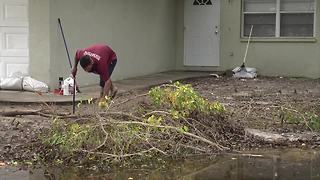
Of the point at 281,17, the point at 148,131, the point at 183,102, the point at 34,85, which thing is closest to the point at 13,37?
the point at 34,85

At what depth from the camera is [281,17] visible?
16.8 metres

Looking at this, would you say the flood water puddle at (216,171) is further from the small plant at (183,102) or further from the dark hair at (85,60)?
the dark hair at (85,60)

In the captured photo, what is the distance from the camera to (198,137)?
274 inches

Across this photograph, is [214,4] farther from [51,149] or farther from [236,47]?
[51,149]

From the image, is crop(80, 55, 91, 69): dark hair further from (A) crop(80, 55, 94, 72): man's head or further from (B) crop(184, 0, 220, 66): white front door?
(B) crop(184, 0, 220, 66): white front door

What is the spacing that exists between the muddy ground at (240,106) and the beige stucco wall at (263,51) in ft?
2.14

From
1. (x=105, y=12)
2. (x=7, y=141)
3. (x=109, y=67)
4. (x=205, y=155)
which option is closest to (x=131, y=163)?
(x=205, y=155)

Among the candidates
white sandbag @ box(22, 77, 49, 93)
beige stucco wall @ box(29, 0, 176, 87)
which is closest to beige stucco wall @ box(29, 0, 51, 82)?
beige stucco wall @ box(29, 0, 176, 87)

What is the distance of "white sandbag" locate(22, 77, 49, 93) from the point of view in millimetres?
11546

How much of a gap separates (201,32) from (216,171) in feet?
38.5

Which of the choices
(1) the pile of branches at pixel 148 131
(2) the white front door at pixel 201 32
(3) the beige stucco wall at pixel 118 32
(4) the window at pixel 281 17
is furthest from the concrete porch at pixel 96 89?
(1) the pile of branches at pixel 148 131

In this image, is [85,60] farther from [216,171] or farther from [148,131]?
[216,171]

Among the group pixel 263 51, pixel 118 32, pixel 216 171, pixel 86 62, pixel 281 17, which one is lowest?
pixel 216 171

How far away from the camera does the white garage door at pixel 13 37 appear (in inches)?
470
